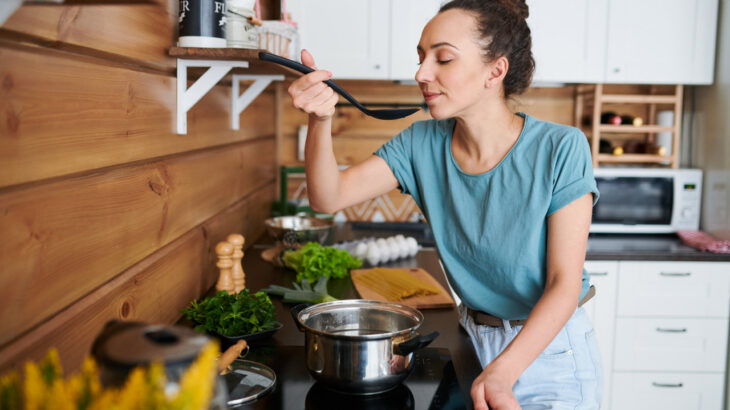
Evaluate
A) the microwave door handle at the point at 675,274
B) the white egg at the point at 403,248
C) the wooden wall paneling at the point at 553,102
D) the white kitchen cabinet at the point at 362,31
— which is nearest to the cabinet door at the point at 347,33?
the white kitchen cabinet at the point at 362,31

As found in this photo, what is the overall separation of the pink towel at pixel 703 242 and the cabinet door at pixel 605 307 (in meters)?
0.40

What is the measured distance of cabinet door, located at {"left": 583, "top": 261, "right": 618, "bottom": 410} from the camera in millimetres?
2686

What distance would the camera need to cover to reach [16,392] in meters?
0.49

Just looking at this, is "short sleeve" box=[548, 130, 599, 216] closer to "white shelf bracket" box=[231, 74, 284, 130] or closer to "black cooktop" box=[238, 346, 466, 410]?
"black cooktop" box=[238, 346, 466, 410]

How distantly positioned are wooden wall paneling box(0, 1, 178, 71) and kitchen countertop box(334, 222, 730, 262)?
145 centimetres

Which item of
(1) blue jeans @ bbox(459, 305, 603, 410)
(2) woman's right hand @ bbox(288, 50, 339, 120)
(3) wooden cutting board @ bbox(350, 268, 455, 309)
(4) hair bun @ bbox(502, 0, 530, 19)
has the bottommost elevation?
(1) blue jeans @ bbox(459, 305, 603, 410)

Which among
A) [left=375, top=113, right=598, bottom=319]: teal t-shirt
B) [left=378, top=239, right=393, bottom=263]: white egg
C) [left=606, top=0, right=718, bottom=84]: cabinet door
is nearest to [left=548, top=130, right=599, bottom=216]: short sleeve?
[left=375, top=113, right=598, bottom=319]: teal t-shirt

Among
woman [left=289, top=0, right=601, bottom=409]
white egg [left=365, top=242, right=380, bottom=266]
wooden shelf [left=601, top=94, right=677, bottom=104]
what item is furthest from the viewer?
wooden shelf [left=601, top=94, right=677, bottom=104]

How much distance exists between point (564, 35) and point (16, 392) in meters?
2.85

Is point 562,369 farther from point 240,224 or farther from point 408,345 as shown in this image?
point 240,224

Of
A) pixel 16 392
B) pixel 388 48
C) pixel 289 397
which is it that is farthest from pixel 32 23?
pixel 388 48

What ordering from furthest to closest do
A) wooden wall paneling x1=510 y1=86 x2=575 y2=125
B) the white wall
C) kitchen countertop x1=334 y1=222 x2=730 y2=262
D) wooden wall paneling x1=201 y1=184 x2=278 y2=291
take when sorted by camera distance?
wooden wall paneling x1=510 y1=86 x2=575 y2=125, the white wall, kitchen countertop x1=334 y1=222 x2=730 y2=262, wooden wall paneling x1=201 y1=184 x2=278 y2=291

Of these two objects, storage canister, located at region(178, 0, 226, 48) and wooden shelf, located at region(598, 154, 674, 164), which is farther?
wooden shelf, located at region(598, 154, 674, 164)

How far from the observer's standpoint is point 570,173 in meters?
1.23
